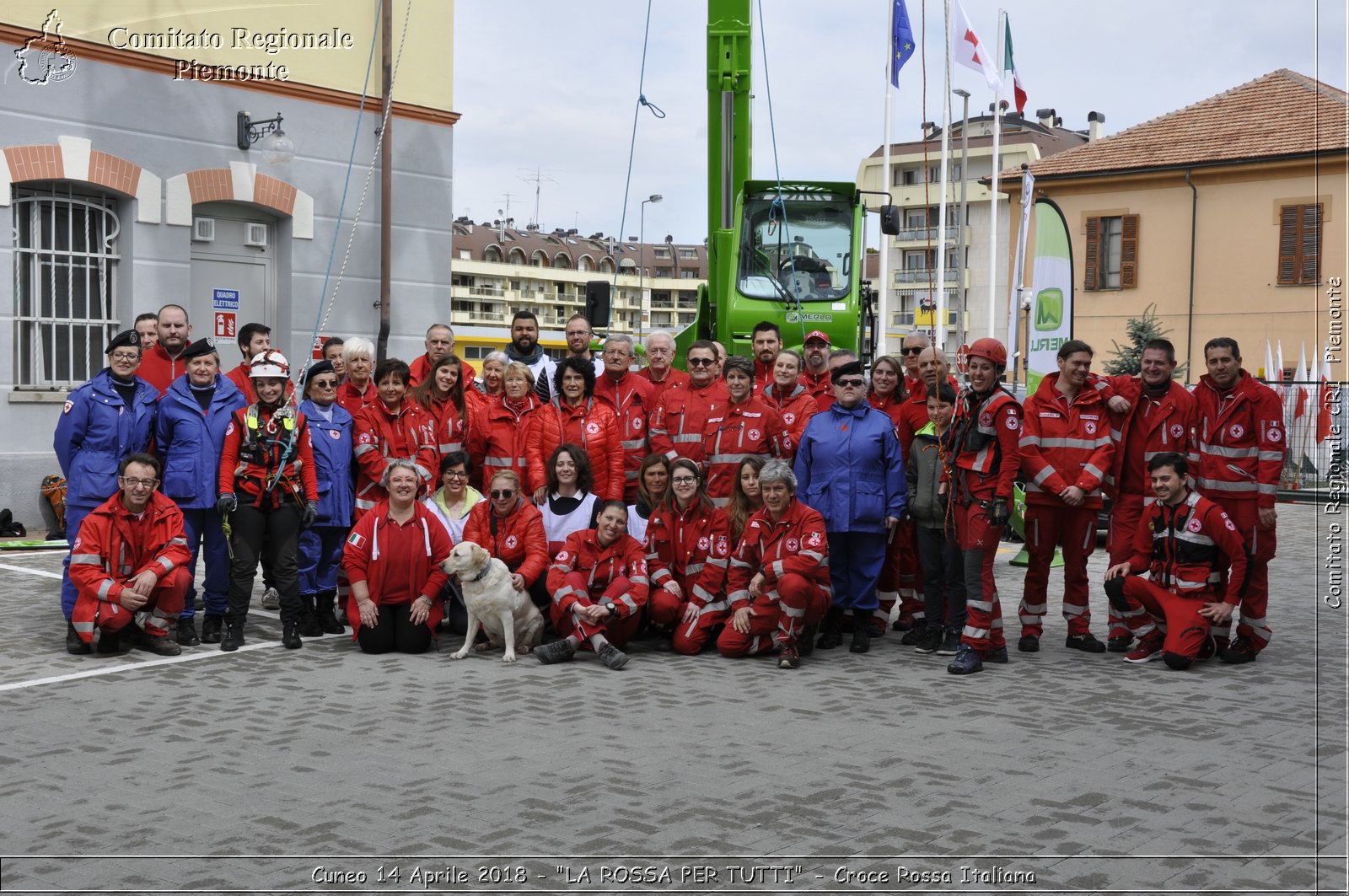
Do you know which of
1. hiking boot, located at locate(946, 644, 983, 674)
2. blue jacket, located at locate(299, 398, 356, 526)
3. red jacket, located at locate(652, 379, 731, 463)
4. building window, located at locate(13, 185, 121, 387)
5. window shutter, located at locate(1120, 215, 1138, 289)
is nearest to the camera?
hiking boot, located at locate(946, 644, 983, 674)

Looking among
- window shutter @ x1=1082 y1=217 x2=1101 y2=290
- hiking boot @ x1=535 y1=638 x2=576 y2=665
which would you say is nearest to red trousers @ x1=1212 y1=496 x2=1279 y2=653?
hiking boot @ x1=535 y1=638 x2=576 y2=665

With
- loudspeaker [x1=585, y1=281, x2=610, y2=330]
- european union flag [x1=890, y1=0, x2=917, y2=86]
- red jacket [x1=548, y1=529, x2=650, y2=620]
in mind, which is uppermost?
european union flag [x1=890, y1=0, x2=917, y2=86]

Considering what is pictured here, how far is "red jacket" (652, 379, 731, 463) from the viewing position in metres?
9.66

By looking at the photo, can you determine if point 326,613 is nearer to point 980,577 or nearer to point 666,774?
point 666,774

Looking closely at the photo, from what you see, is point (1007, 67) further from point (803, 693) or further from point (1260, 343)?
point (803, 693)

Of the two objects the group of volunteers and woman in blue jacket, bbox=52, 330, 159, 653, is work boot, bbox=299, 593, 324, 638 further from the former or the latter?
woman in blue jacket, bbox=52, 330, 159, 653

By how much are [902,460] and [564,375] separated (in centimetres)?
245

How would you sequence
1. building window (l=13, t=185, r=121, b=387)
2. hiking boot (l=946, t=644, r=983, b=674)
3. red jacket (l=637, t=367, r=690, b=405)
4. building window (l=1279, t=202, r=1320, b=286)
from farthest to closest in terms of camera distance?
building window (l=1279, t=202, r=1320, b=286)
building window (l=13, t=185, r=121, b=387)
red jacket (l=637, t=367, r=690, b=405)
hiking boot (l=946, t=644, r=983, b=674)

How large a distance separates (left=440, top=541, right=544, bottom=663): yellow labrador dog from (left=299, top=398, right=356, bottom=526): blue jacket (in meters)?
1.17

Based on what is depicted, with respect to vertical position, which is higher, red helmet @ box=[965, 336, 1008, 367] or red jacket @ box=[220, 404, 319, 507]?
red helmet @ box=[965, 336, 1008, 367]

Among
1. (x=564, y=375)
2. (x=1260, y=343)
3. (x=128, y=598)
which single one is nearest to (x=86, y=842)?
(x=128, y=598)

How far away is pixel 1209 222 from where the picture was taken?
39219 millimetres

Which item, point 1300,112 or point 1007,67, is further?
point 1300,112

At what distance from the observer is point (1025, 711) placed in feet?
23.5
